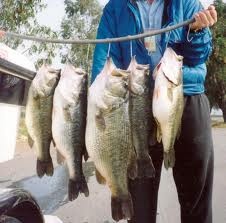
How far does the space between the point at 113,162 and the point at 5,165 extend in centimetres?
1184

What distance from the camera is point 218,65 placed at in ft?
165

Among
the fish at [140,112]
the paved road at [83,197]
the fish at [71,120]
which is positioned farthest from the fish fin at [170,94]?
the paved road at [83,197]

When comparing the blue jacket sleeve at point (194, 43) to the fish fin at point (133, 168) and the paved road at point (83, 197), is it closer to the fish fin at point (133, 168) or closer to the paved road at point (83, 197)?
the fish fin at point (133, 168)

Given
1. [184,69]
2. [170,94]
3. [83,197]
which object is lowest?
[83,197]

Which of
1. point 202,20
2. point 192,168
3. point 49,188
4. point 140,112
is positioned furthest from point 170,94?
point 49,188

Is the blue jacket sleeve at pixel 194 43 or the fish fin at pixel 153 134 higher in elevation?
the blue jacket sleeve at pixel 194 43

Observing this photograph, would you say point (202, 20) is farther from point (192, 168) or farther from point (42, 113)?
point (42, 113)

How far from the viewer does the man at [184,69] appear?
12.3ft

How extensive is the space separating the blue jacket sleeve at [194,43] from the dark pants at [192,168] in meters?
0.28

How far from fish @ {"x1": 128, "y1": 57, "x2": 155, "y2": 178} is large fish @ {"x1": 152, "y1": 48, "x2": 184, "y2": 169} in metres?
0.06

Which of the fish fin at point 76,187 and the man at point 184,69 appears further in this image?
the man at point 184,69

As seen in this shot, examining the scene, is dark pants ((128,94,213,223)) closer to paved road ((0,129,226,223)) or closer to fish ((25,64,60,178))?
fish ((25,64,60,178))

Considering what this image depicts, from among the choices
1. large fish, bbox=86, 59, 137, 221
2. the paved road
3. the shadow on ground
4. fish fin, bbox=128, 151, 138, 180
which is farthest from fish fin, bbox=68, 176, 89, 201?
the shadow on ground

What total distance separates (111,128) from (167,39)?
93cm
